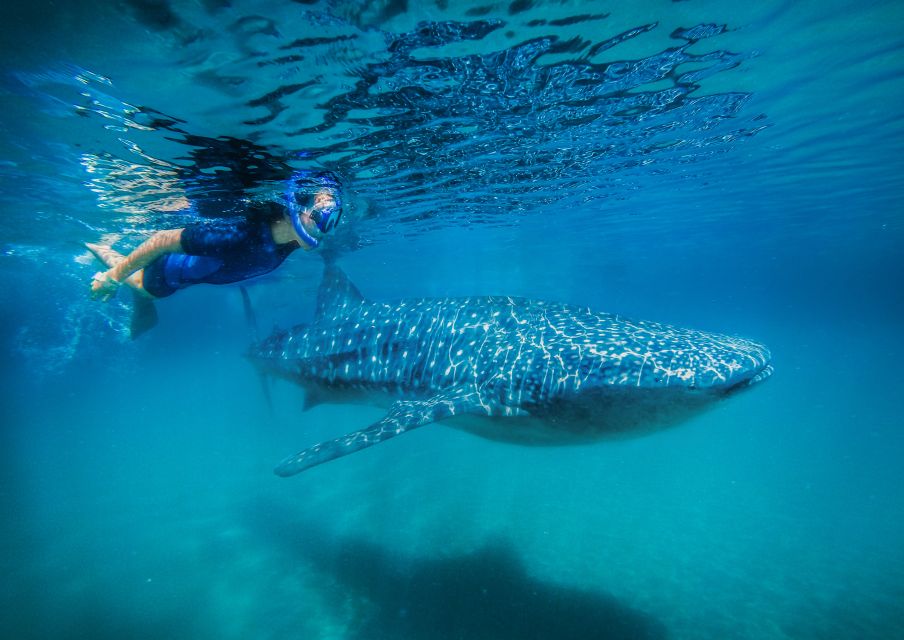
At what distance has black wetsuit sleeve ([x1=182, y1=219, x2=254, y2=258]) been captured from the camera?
23.9 feet

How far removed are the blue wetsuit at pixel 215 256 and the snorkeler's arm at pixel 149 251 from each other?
5.8 inches

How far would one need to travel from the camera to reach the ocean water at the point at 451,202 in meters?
6.40

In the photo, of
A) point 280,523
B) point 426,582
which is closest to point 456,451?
point 280,523

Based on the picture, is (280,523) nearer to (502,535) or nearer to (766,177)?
(502,535)

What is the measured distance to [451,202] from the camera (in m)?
17.0

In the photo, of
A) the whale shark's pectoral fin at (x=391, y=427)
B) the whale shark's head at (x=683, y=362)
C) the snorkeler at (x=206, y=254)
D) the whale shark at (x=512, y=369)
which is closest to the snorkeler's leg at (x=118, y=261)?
the snorkeler at (x=206, y=254)

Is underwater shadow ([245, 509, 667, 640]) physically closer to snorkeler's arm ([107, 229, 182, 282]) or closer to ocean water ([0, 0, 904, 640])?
ocean water ([0, 0, 904, 640])

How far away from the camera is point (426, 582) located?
8031 mm

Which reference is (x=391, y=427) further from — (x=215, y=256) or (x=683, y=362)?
(x=215, y=256)

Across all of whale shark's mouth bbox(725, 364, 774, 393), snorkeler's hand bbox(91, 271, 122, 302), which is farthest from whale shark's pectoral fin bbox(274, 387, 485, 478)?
snorkeler's hand bbox(91, 271, 122, 302)

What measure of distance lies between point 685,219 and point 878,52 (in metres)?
19.0

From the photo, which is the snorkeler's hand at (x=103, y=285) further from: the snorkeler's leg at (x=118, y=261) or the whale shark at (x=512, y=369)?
the whale shark at (x=512, y=369)

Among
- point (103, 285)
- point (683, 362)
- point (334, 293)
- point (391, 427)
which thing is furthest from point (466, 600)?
point (103, 285)

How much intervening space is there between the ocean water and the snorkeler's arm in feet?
7.66
